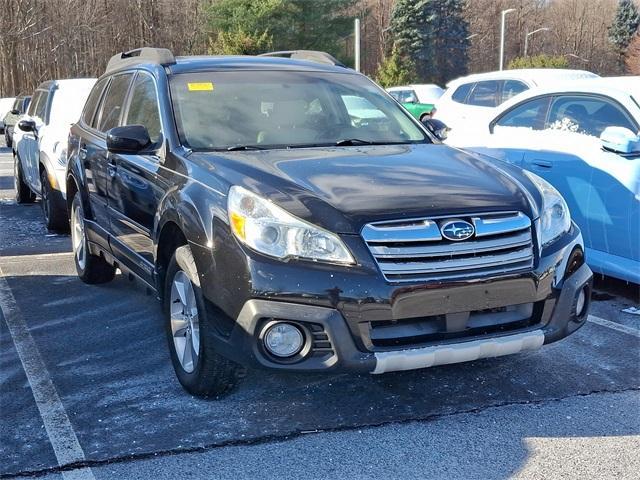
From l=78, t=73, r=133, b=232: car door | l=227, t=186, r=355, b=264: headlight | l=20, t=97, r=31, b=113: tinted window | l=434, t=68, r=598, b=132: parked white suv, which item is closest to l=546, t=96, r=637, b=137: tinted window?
l=227, t=186, r=355, b=264: headlight

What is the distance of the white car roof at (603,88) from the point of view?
5.79 metres

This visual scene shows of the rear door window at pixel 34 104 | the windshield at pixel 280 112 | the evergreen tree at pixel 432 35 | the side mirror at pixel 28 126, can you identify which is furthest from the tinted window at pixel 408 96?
the evergreen tree at pixel 432 35

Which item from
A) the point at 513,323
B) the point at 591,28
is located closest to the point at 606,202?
the point at 513,323

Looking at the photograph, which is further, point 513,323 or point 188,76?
point 188,76

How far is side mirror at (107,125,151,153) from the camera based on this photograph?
14.3 feet

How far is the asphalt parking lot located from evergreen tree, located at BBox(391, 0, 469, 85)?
52.8 meters

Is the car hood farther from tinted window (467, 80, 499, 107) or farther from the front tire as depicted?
tinted window (467, 80, 499, 107)

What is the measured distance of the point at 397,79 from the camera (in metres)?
43.4

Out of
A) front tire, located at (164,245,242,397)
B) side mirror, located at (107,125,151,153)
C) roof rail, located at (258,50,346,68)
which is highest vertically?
roof rail, located at (258,50,346,68)

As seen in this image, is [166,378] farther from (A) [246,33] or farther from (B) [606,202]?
(A) [246,33]

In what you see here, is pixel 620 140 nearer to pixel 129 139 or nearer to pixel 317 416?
pixel 317 416

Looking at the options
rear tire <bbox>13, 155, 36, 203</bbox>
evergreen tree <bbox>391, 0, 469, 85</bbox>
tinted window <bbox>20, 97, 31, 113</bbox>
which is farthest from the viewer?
evergreen tree <bbox>391, 0, 469, 85</bbox>

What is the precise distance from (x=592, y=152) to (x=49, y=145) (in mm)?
5756

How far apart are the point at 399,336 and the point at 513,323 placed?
1.98ft
